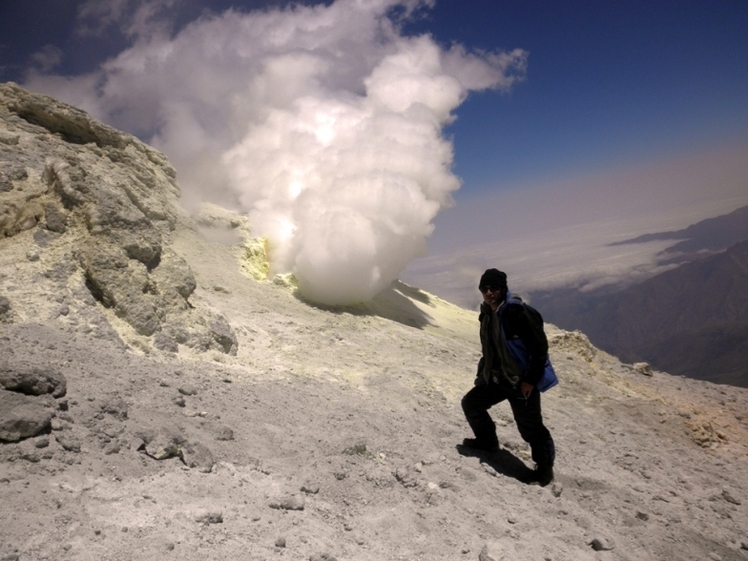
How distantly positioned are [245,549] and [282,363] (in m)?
5.08

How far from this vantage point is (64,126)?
11.2 meters

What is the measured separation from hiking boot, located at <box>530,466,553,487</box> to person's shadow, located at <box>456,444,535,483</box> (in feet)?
0.18

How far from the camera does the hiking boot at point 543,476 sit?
16.7 feet

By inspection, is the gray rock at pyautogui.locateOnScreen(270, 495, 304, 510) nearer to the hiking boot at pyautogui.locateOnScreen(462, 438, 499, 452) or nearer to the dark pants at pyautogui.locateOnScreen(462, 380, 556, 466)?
the dark pants at pyautogui.locateOnScreen(462, 380, 556, 466)

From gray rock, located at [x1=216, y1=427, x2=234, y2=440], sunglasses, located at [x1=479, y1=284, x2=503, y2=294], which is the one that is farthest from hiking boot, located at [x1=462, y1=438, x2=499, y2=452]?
gray rock, located at [x1=216, y1=427, x2=234, y2=440]

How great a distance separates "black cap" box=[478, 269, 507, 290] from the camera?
15.8ft

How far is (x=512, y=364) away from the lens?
187 inches

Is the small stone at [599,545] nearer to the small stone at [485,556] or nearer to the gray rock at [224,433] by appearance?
the small stone at [485,556]

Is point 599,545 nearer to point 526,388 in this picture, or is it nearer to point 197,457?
point 526,388

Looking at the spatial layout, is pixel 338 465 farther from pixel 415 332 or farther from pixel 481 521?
pixel 415 332

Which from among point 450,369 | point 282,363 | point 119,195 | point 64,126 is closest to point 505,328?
point 282,363

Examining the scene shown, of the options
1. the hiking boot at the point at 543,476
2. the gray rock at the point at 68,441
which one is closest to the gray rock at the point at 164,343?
the gray rock at the point at 68,441

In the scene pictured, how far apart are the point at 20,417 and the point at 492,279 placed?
4245 millimetres

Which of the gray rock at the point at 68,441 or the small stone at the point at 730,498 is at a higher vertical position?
the gray rock at the point at 68,441
